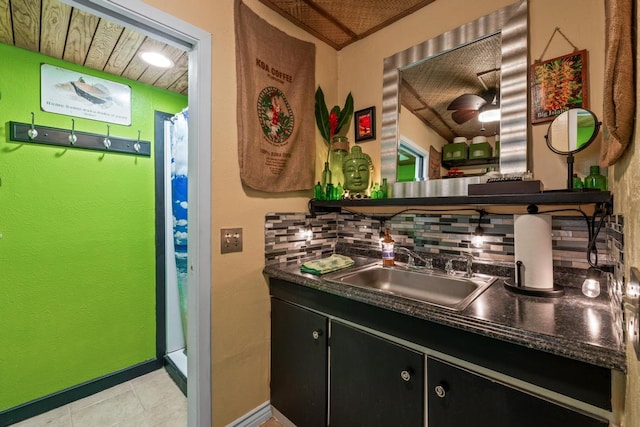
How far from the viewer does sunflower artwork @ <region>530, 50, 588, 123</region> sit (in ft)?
3.68

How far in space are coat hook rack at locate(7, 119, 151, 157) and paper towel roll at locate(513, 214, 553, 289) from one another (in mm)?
2487

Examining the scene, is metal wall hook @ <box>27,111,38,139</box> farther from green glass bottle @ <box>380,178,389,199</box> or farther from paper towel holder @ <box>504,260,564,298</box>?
paper towel holder @ <box>504,260,564,298</box>

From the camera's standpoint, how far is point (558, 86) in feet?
3.84

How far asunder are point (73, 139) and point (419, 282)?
2.38 m

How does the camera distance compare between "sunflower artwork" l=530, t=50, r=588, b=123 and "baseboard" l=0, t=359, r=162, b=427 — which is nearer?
"sunflower artwork" l=530, t=50, r=588, b=123

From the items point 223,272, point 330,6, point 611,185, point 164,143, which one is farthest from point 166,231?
point 611,185

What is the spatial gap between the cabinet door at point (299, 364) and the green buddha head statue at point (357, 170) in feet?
2.80

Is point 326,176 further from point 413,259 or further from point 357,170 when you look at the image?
point 413,259

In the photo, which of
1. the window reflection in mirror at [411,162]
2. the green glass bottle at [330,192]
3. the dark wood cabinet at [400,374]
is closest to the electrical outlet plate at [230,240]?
the dark wood cabinet at [400,374]

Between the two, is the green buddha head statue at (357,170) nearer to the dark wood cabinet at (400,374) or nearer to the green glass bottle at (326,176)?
the green glass bottle at (326,176)

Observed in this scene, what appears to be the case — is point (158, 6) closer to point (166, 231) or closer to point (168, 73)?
point (168, 73)

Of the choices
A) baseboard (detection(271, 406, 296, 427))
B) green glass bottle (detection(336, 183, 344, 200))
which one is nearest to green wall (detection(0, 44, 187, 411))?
baseboard (detection(271, 406, 296, 427))

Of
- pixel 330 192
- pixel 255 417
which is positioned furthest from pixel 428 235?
pixel 255 417

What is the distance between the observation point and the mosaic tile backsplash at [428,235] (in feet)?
3.65
